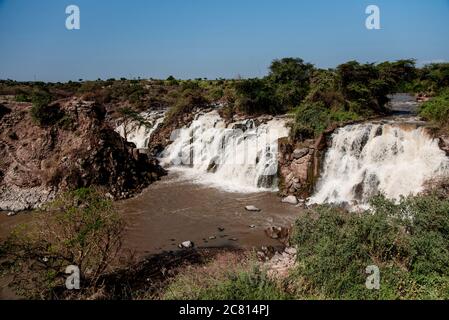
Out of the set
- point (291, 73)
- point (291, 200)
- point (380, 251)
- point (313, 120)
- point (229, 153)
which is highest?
point (291, 73)

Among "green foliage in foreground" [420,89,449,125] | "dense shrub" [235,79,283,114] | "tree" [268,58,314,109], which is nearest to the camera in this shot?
"green foliage in foreground" [420,89,449,125]

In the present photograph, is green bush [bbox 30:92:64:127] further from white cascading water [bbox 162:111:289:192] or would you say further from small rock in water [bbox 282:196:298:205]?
small rock in water [bbox 282:196:298:205]

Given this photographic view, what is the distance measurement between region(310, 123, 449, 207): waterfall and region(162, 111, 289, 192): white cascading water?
13.1 ft

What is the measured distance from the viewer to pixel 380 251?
36.0 ft

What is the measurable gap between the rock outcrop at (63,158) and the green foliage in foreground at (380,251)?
15.2 m

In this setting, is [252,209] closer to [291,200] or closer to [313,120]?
[291,200]

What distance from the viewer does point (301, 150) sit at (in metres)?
23.4

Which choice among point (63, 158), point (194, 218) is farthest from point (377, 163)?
point (63, 158)

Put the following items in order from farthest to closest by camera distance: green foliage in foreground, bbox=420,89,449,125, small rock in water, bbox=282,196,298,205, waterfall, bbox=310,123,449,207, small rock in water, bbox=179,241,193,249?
green foliage in foreground, bbox=420,89,449,125 → small rock in water, bbox=282,196,298,205 → waterfall, bbox=310,123,449,207 → small rock in water, bbox=179,241,193,249

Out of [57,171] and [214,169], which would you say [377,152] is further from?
[57,171]

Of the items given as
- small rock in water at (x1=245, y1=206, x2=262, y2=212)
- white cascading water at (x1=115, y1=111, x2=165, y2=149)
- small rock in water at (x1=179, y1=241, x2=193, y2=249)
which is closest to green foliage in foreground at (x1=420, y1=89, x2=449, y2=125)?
small rock in water at (x1=245, y1=206, x2=262, y2=212)

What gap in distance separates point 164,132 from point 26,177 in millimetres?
13866

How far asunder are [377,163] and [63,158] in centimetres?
1928

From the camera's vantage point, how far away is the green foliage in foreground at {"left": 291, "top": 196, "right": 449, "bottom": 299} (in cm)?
979
